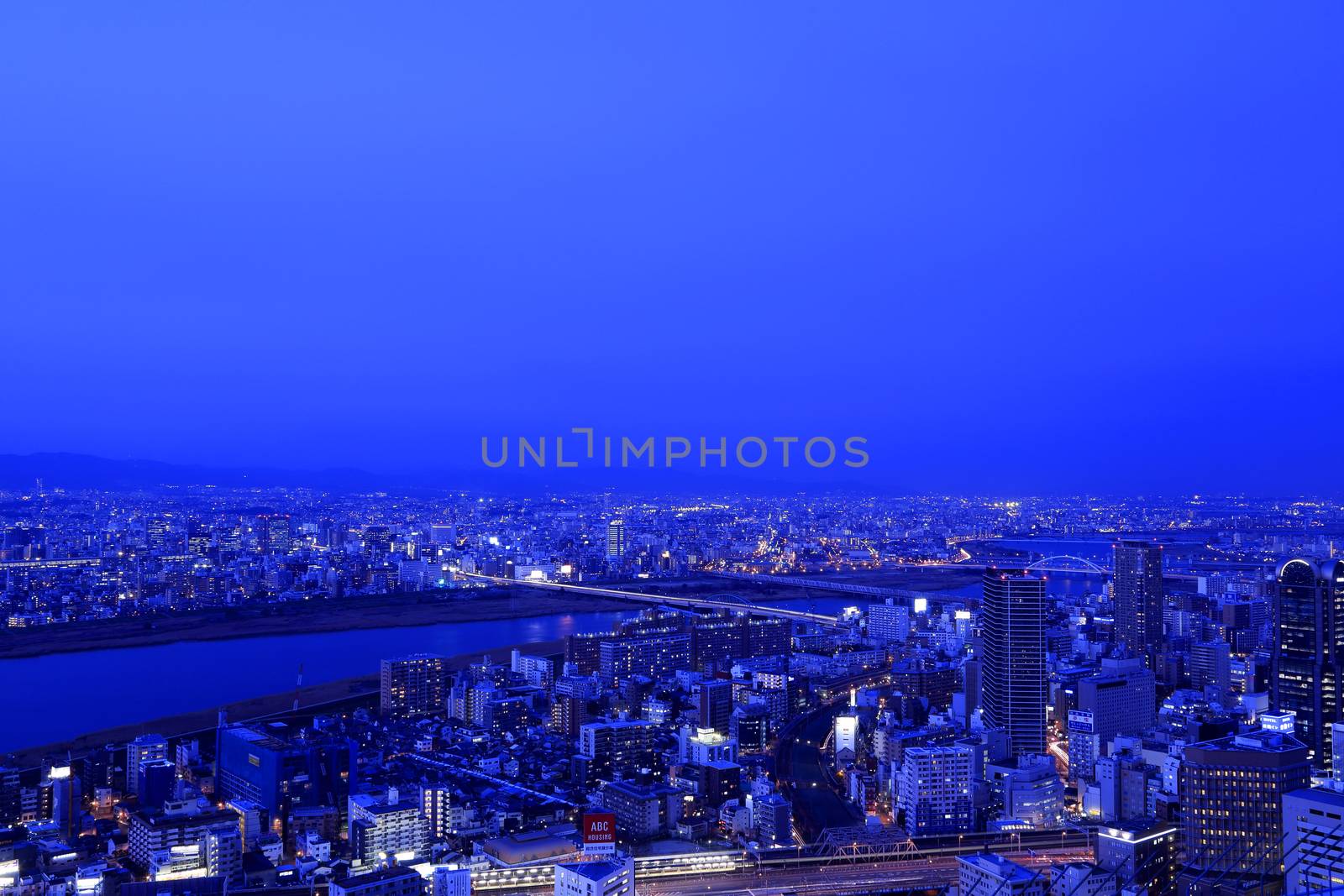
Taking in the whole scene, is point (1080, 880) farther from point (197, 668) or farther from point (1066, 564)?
point (1066, 564)

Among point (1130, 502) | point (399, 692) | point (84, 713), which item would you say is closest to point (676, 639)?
point (399, 692)

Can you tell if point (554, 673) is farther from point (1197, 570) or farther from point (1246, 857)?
point (1197, 570)

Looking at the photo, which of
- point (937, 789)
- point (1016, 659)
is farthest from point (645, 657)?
point (937, 789)

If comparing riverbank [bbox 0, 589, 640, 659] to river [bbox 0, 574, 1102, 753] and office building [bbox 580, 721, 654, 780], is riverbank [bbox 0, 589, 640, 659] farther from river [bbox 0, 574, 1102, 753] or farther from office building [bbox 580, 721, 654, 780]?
office building [bbox 580, 721, 654, 780]

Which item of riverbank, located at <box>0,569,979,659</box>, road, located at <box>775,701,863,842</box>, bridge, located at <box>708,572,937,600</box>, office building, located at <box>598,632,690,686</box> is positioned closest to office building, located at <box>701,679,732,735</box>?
road, located at <box>775,701,863,842</box>

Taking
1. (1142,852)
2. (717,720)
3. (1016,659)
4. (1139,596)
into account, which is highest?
(1139,596)

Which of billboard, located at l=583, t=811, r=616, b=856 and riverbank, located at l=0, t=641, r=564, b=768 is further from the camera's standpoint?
riverbank, located at l=0, t=641, r=564, b=768
